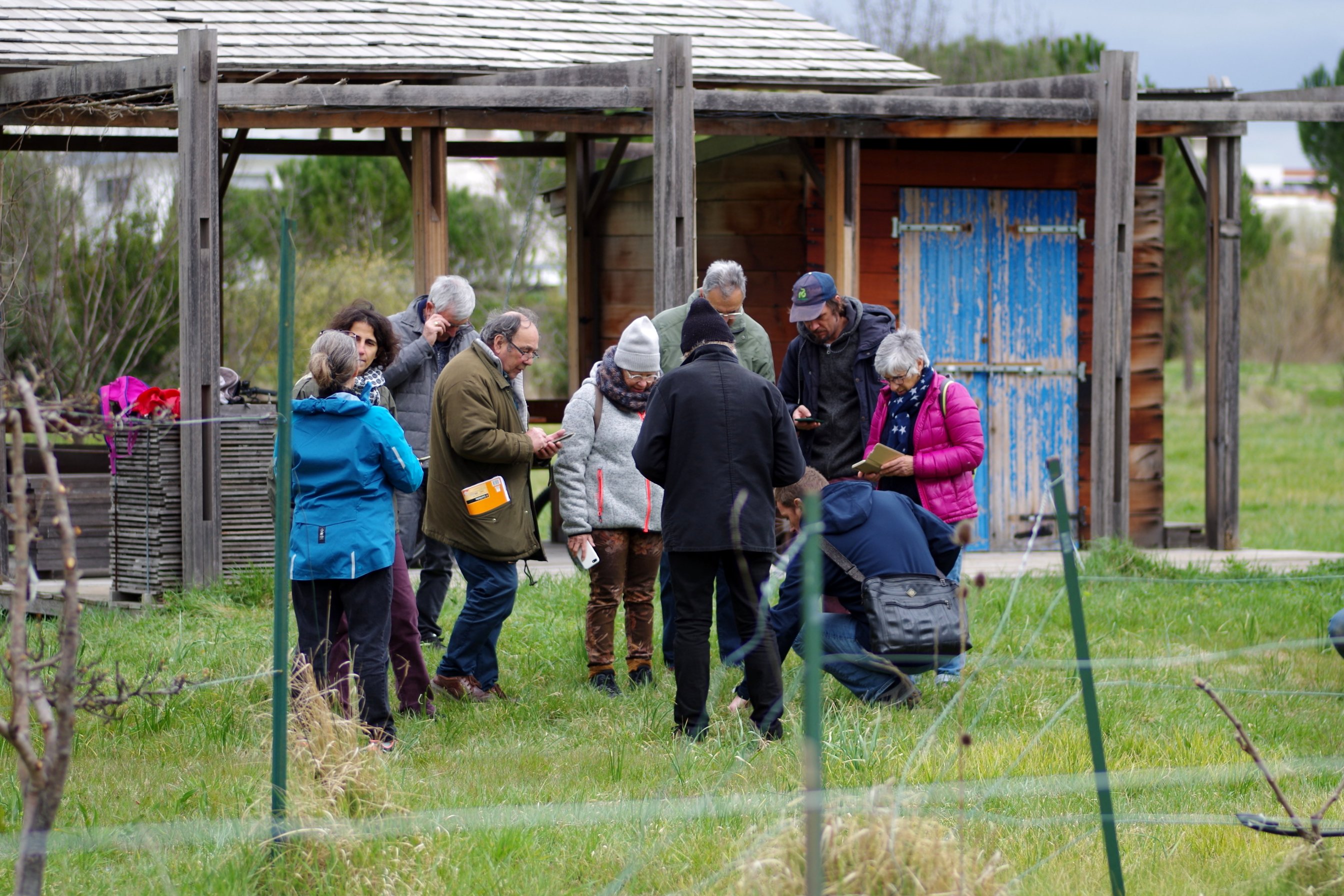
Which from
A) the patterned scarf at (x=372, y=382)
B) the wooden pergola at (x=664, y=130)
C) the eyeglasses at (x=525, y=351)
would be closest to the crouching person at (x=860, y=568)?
the eyeglasses at (x=525, y=351)

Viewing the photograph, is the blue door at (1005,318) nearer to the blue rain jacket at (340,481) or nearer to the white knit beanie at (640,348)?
the white knit beanie at (640,348)

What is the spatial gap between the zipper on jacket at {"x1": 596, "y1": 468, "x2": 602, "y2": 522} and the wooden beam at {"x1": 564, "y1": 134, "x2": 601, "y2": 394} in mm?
4902

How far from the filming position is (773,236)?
34.2 feet

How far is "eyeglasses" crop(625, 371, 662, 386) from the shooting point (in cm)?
603

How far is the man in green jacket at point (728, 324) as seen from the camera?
21.2 ft

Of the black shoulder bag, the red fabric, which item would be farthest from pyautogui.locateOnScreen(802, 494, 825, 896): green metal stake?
the red fabric

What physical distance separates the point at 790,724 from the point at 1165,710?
1.68 meters

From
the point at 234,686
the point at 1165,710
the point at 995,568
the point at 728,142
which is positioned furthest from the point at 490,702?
the point at 728,142

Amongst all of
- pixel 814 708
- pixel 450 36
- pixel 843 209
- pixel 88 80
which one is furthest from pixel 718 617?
pixel 450 36

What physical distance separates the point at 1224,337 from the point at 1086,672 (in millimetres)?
6973

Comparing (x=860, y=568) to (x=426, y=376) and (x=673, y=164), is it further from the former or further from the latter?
(x=673, y=164)

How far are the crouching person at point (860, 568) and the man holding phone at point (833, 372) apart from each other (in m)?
0.75

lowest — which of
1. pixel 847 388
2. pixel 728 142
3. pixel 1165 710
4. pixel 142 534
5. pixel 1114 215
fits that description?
pixel 1165 710

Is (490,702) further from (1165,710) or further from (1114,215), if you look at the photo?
(1114,215)
